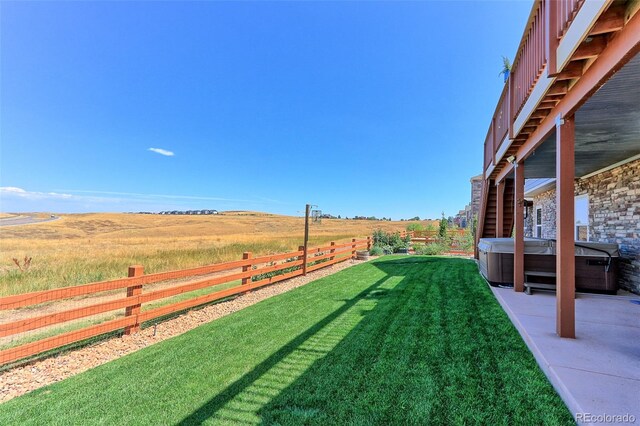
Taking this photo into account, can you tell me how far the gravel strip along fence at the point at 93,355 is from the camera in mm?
2670

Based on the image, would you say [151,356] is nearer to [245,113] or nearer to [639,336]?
[639,336]

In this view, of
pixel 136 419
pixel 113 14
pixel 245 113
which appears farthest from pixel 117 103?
pixel 136 419

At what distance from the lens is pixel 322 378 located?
255 cm

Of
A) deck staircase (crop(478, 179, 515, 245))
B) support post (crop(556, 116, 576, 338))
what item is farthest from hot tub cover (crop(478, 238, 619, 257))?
deck staircase (crop(478, 179, 515, 245))

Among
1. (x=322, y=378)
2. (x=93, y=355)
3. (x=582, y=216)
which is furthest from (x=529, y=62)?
(x=93, y=355)

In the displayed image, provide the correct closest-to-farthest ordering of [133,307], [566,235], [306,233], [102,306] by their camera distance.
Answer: [566,235] < [102,306] < [133,307] < [306,233]

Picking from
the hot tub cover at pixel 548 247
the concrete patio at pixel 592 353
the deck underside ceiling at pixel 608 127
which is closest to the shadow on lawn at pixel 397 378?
the concrete patio at pixel 592 353

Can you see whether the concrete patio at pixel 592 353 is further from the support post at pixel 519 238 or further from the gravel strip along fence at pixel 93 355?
the gravel strip along fence at pixel 93 355

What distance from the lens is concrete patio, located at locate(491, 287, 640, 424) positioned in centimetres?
188

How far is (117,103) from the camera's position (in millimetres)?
16359

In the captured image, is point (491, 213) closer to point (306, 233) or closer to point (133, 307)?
point (306, 233)

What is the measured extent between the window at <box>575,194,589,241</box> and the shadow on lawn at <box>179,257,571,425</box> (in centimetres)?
511

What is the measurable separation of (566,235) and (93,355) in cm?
547

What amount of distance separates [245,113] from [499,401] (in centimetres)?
1961
